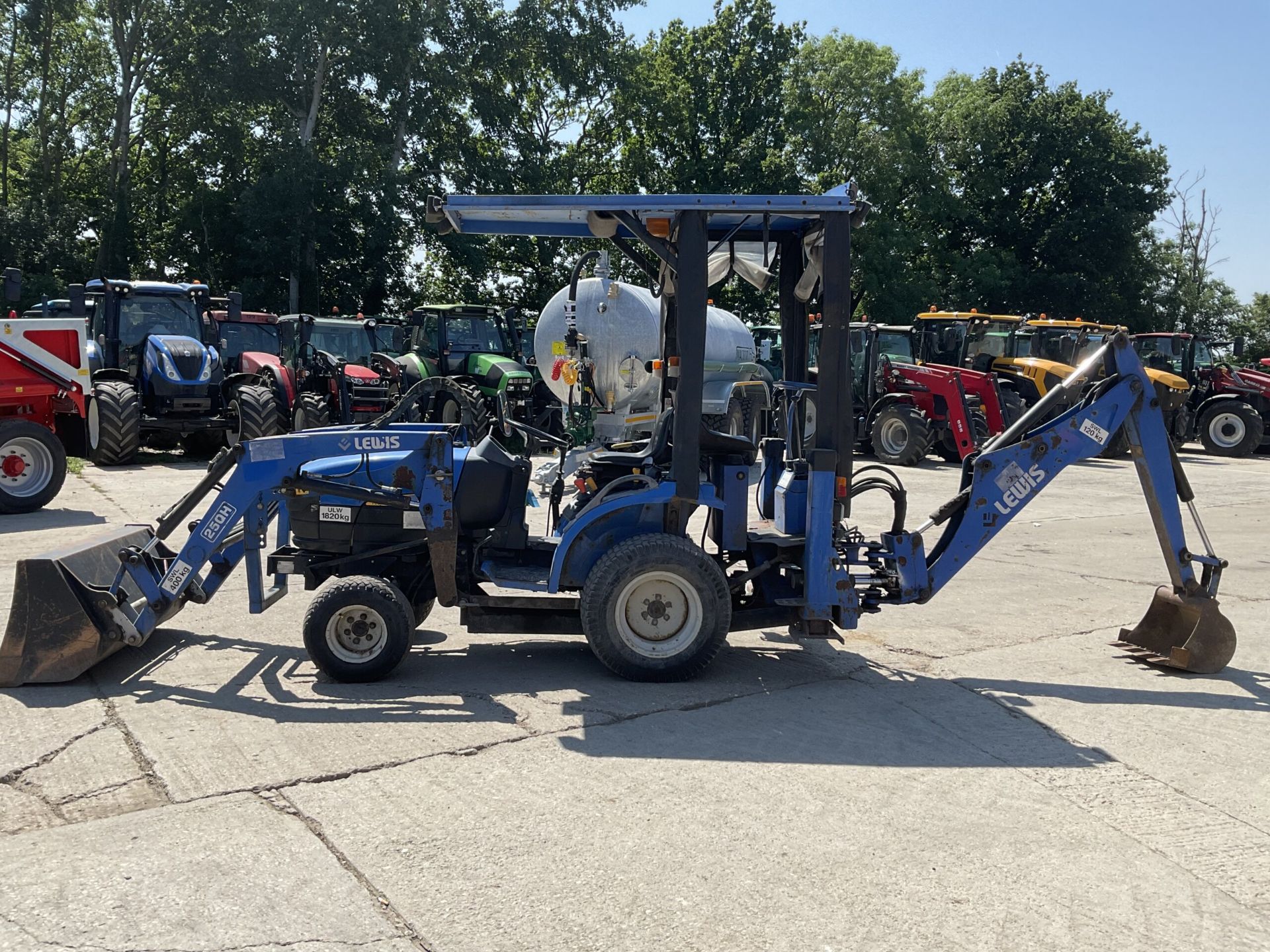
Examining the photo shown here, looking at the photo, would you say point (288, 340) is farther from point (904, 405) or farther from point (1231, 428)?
point (1231, 428)

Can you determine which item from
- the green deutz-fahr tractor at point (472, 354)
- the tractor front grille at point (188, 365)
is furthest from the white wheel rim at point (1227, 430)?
the tractor front grille at point (188, 365)

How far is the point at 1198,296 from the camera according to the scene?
4434cm

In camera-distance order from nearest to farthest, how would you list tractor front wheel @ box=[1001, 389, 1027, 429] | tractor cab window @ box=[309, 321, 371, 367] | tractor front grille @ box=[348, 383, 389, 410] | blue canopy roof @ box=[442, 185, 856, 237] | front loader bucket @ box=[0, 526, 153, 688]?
front loader bucket @ box=[0, 526, 153, 688]
blue canopy roof @ box=[442, 185, 856, 237]
tractor front grille @ box=[348, 383, 389, 410]
tractor front wheel @ box=[1001, 389, 1027, 429]
tractor cab window @ box=[309, 321, 371, 367]

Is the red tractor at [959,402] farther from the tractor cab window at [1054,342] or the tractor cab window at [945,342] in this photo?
the tractor cab window at [1054,342]

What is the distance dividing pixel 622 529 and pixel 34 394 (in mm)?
8686

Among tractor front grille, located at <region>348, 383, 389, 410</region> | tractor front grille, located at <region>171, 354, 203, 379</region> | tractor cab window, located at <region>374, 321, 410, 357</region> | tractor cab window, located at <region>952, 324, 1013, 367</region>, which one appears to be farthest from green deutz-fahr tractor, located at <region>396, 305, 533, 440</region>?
tractor cab window, located at <region>952, 324, 1013, 367</region>

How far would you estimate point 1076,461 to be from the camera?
629 cm

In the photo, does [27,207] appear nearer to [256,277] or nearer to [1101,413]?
[256,277]

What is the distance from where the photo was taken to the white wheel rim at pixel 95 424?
15414 mm

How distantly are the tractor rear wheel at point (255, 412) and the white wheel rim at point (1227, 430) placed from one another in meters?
18.3

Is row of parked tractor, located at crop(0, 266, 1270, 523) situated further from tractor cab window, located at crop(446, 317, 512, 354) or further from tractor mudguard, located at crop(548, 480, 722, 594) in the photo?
tractor mudguard, located at crop(548, 480, 722, 594)

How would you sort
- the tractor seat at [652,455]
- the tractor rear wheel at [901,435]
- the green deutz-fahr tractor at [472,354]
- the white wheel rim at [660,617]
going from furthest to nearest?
1. the green deutz-fahr tractor at [472,354]
2. the tractor rear wheel at [901,435]
3. the tractor seat at [652,455]
4. the white wheel rim at [660,617]

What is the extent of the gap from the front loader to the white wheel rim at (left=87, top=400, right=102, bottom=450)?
32.6 ft

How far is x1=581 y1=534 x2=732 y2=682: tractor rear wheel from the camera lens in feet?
19.0
